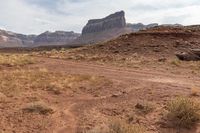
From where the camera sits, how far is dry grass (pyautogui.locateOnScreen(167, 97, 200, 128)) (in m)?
12.9

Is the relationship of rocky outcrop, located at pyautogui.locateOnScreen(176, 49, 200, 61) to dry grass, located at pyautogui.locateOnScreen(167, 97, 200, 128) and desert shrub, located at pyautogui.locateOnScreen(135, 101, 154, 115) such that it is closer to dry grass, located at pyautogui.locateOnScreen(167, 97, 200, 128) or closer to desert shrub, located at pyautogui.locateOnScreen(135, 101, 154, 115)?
desert shrub, located at pyautogui.locateOnScreen(135, 101, 154, 115)

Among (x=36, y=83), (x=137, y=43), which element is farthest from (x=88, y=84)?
(x=137, y=43)

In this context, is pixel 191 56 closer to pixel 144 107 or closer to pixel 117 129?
pixel 144 107

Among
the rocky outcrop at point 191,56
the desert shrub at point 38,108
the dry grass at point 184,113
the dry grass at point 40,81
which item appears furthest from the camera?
the rocky outcrop at point 191,56

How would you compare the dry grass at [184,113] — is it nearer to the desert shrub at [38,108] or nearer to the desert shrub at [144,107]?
the desert shrub at [144,107]

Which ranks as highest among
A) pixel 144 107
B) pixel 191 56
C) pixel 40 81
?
pixel 40 81

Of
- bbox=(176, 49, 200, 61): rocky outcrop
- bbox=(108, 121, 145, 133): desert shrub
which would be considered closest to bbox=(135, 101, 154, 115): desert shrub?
bbox=(108, 121, 145, 133): desert shrub

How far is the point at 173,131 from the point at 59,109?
458cm

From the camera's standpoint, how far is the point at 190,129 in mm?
12703

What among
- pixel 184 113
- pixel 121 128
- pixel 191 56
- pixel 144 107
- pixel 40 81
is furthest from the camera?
pixel 191 56

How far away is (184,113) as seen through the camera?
43.1 ft

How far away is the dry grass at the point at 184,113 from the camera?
1295 cm

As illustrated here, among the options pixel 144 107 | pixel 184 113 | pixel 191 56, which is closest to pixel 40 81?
pixel 144 107

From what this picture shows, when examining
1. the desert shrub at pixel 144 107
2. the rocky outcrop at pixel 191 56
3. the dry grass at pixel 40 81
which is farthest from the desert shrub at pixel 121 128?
the rocky outcrop at pixel 191 56
